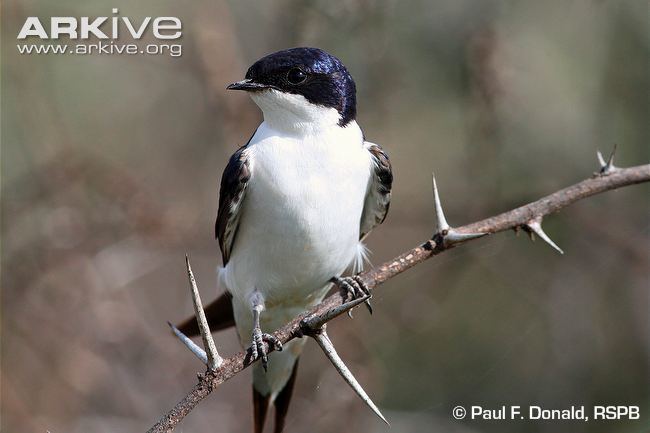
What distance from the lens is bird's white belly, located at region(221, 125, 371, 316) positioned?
12.5ft

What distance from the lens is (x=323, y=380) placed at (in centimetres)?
454

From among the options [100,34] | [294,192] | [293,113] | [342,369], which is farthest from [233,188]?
→ [100,34]

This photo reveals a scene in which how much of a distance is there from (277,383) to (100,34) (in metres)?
2.44

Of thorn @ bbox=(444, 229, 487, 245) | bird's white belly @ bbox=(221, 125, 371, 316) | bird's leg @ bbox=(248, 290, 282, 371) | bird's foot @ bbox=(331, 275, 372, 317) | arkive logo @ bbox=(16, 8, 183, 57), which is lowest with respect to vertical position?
bird's leg @ bbox=(248, 290, 282, 371)

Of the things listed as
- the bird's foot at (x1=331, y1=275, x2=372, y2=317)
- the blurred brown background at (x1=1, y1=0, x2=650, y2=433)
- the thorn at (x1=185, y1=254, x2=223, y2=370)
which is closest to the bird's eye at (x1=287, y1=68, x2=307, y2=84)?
the bird's foot at (x1=331, y1=275, x2=372, y2=317)

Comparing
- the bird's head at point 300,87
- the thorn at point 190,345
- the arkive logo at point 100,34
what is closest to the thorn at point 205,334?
the thorn at point 190,345

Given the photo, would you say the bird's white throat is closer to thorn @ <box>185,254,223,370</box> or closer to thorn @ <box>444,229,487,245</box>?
thorn @ <box>444,229,487,245</box>

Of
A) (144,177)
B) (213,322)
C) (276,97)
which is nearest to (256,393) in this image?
(213,322)

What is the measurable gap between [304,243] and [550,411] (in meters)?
1.62

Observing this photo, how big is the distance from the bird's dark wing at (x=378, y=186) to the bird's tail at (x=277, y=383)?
73cm

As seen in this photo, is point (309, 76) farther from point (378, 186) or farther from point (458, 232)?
point (458, 232)

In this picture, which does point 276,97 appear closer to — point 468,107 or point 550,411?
point 468,107

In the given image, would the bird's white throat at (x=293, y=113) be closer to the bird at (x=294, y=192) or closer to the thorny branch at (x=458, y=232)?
the bird at (x=294, y=192)

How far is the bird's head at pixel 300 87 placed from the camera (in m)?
3.83
